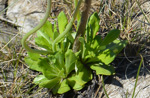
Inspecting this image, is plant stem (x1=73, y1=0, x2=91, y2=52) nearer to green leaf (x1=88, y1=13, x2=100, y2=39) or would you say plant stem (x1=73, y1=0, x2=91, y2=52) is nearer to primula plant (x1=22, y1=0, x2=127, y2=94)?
primula plant (x1=22, y1=0, x2=127, y2=94)

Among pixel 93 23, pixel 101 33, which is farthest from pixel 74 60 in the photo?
pixel 101 33

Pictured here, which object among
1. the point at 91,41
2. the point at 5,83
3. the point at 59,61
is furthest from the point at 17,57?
the point at 91,41

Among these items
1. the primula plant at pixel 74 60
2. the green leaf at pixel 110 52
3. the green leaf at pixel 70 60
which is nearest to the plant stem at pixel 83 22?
the primula plant at pixel 74 60

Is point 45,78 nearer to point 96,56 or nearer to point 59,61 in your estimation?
point 59,61

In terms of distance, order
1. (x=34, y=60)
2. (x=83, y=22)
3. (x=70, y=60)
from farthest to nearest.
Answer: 1. (x=34, y=60)
2. (x=70, y=60)
3. (x=83, y=22)

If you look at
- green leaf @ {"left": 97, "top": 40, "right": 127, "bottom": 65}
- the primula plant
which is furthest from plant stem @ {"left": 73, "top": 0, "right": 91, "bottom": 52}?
green leaf @ {"left": 97, "top": 40, "right": 127, "bottom": 65}

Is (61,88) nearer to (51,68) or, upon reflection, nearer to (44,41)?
(51,68)

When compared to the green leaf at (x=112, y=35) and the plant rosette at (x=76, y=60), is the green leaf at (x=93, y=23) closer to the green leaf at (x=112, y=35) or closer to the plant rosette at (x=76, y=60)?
the plant rosette at (x=76, y=60)
